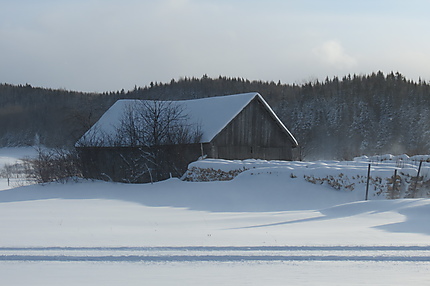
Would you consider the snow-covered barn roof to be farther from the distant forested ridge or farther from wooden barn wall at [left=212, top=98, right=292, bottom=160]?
the distant forested ridge

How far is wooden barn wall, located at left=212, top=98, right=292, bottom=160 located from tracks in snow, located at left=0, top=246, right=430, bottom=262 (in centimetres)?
2048

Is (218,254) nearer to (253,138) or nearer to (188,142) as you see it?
(188,142)

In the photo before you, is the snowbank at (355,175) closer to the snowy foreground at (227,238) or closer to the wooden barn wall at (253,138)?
the snowy foreground at (227,238)

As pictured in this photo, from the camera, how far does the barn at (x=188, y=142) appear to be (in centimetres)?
2914

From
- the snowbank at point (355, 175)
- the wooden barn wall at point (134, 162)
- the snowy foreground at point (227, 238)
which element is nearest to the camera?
the snowy foreground at point (227, 238)

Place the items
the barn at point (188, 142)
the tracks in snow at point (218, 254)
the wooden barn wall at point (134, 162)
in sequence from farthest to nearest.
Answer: the barn at point (188, 142)
the wooden barn wall at point (134, 162)
the tracks in snow at point (218, 254)

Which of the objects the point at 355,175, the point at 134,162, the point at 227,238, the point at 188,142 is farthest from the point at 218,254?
the point at 134,162

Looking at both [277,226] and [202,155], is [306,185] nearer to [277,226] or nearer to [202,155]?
[277,226]

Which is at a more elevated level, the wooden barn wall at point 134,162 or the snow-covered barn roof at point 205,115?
the snow-covered barn roof at point 205,115

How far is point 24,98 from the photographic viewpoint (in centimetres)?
12638

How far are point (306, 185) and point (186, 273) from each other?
13.2 meters

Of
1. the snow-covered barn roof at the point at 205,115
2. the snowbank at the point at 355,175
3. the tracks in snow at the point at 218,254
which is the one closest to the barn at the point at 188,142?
the snow-covered barn roof at the point at 205,115

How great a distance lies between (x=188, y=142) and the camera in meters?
29.4

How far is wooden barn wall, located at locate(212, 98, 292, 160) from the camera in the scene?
99.8 feet
